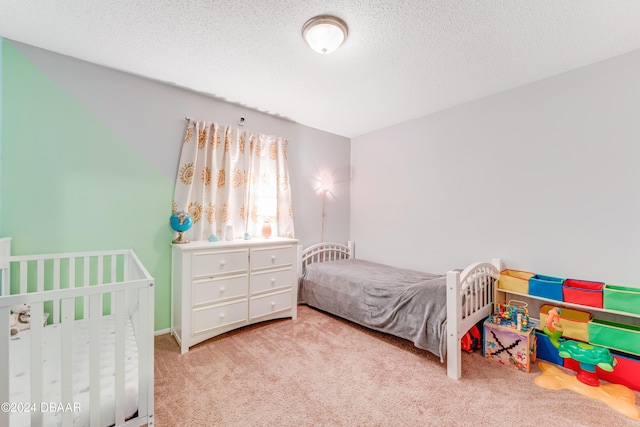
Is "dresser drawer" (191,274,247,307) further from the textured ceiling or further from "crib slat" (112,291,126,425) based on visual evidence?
the textured ceiling

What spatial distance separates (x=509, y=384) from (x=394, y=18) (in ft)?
8.59

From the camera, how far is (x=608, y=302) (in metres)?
1.89

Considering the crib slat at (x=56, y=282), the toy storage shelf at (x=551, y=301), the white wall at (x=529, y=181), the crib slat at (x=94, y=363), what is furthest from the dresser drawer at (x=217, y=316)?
the toy storage shelf at (x=551, y=301)

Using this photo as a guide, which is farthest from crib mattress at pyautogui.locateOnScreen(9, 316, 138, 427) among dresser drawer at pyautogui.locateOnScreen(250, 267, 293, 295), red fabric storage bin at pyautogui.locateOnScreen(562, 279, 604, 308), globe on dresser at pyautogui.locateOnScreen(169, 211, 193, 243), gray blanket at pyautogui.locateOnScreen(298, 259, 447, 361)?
red fabric storage bin at pyautogui.locateOnScreen(562, 279, 604, 308)

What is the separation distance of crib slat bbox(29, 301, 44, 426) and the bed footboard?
2253 millimetres

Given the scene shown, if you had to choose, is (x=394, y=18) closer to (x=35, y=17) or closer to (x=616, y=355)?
(x=35, y=17)

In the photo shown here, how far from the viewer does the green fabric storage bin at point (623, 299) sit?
5.87 ft

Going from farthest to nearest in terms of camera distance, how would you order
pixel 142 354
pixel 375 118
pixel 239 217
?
pixel 375 118
pixel 239 217
pixel 142 354

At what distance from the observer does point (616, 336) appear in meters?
1.83

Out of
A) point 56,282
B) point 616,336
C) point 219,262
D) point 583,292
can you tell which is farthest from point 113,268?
point 616,336

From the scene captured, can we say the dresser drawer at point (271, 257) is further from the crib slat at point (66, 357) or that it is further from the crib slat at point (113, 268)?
the crib slat at point (66, 357)

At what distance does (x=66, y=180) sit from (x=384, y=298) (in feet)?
9.60

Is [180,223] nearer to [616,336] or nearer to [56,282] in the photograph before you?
[56,282]

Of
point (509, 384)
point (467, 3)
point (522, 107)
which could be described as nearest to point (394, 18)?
point (467, 3)
